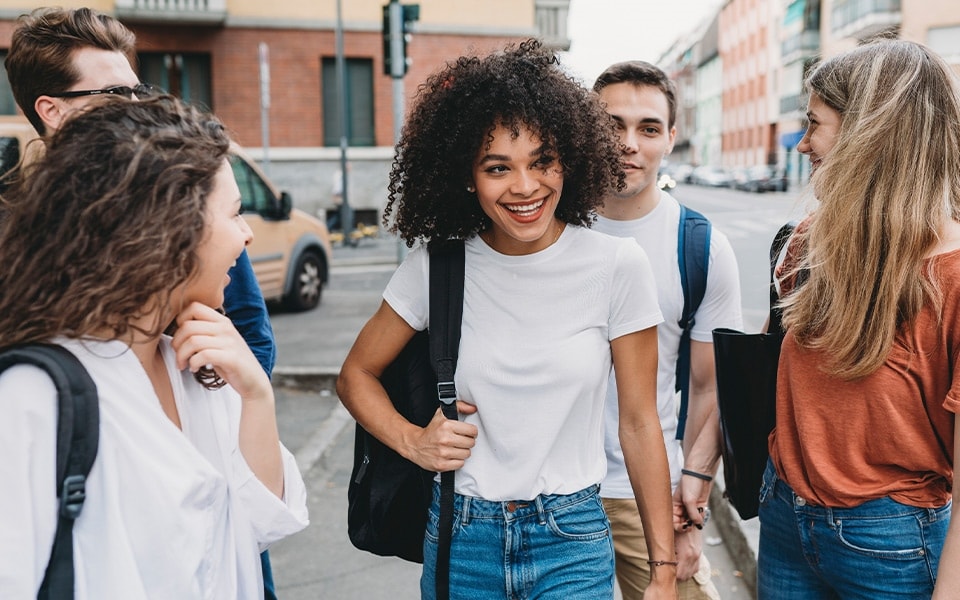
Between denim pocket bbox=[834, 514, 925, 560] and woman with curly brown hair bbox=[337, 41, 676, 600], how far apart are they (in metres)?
0.42

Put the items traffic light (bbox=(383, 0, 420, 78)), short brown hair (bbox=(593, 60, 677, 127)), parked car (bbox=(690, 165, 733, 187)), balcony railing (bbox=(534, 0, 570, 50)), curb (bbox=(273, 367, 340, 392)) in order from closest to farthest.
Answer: short brown hair (bbox=(593, 60, 677, 127))
curb (bbox=(273, 367, 340, 392))
traffic light (bbox=(383, 0, 420, 78))
balcony railing (bbox=(534, 0, 570, 50))
parked car (bbox=(690, 165, 733, 187))

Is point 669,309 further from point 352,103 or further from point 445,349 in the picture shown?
point 352,103

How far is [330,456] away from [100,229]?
427cm

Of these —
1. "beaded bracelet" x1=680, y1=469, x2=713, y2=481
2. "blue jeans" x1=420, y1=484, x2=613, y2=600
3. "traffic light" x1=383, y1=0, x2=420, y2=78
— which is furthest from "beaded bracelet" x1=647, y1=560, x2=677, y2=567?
"traffic light" x1=383, y1=0, x2=420, y2=78

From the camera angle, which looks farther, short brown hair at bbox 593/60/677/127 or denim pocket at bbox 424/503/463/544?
short brown hair at bbox 593/60/677/127

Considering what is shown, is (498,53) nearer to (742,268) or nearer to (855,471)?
(855,471)

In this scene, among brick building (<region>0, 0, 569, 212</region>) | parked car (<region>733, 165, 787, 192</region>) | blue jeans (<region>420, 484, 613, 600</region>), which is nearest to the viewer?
blue jeans (<region>420, 484, 613, 600</region>)

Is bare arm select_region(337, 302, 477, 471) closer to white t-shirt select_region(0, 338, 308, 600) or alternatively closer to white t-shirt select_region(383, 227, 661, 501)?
white t-shirt select_region(383, 227, 661, 501)

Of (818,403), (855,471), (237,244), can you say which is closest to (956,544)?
(855,471)

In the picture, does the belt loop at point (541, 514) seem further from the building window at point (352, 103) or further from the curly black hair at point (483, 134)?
the building window at point (352, 103)

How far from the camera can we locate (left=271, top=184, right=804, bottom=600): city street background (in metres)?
3.85

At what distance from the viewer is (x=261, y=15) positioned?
17953 millimetres

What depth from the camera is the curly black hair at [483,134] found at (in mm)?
1965

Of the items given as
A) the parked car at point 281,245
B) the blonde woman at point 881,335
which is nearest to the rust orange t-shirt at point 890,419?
the blonde woman at point 881,335
